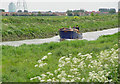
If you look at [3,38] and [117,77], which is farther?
[3,38]

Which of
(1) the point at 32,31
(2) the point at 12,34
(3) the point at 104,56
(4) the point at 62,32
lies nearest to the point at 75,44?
(3) the point at 104,56

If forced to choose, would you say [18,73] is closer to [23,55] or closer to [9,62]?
[9,62]

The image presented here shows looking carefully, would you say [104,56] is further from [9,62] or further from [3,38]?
[3,38]

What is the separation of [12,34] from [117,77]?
27414 millimetres

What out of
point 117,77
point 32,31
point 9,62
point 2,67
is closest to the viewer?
point 117,77

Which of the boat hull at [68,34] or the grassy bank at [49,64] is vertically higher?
the grassy bank at [49,64]

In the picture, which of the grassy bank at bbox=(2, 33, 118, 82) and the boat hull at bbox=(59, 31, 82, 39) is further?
the boat hull at bbox=(59, 31, 82, 39)

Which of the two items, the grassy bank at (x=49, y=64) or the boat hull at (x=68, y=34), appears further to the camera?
the boat hull at (x=68, y=34)

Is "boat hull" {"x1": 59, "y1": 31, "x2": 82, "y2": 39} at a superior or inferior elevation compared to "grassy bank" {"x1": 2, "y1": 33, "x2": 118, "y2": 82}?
inferior

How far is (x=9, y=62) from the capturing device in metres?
14.2

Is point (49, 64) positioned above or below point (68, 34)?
above

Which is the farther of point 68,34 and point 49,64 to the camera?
point 68,34

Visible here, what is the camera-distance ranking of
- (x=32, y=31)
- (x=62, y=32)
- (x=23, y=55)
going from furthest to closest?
(x=32, y=31) → (x=62, y=32) → (x=23, y=55)

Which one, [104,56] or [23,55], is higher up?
[104,56]
